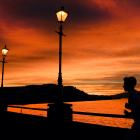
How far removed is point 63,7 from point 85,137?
6705mm

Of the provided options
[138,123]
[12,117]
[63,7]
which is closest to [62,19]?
[63,7]

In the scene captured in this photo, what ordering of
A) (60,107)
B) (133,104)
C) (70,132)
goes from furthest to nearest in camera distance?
(60,107) → (70,132) → (133,104)

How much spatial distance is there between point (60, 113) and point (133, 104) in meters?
10.6

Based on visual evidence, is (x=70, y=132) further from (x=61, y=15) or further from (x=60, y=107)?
(x=61, y=15)

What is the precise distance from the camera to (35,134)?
1467 centimetres

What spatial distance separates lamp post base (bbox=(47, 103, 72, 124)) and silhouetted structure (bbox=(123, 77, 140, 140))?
10.1m

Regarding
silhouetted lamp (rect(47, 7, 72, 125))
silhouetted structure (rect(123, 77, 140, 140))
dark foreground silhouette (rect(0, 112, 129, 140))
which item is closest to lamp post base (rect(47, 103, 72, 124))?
silhouetted lamp (rect(47, 7, 72, 125))

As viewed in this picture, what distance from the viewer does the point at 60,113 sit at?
17734 millimetres

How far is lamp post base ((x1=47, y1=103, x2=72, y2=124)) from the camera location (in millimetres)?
17594

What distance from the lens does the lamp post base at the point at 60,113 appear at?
17594 millimetres

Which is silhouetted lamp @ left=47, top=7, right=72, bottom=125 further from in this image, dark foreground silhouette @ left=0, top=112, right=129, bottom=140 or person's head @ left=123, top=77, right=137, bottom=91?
person's head @ left=123, top=77, right=137, bottom=91

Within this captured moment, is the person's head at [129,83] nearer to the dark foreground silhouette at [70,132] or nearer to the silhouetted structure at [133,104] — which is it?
the silhouetted structure at [133,104]

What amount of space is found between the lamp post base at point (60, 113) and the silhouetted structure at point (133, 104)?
33.1 feet

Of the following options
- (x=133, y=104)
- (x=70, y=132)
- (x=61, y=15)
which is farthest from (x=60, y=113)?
(x=133, y=104)
